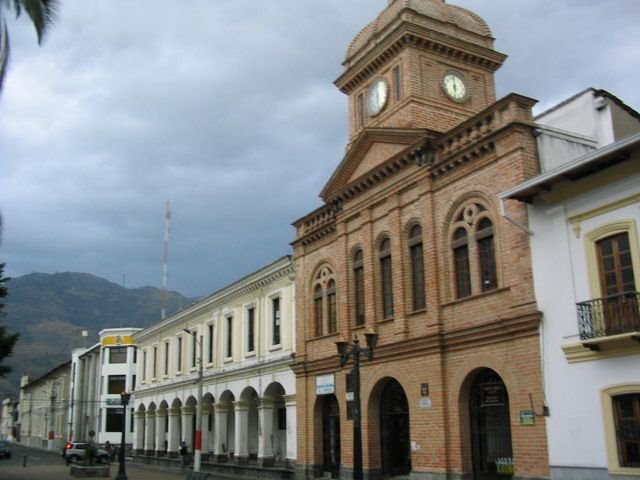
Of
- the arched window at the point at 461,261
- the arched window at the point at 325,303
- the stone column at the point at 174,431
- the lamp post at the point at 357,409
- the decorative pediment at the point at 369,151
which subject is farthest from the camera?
the stone column at the point at 174,431

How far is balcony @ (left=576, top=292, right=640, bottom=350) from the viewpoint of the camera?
48.8 ft

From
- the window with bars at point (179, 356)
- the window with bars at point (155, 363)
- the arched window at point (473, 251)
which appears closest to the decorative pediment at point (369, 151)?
the arched window at point (473, 251)

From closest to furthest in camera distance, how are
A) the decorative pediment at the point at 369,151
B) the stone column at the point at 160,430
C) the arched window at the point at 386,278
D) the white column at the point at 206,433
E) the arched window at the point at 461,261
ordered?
the arched window at the point at 461,261 < the decorative pediment at the point at 369,151 < the arched window at the point at 386,278 < the white column at the point at 206,433 < the stone column at the point at 160,430

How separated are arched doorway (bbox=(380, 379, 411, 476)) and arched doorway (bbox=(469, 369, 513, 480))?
10.2 feet

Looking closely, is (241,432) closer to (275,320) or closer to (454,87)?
(275,320)

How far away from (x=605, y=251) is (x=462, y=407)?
6217mm

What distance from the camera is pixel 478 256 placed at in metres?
19.9

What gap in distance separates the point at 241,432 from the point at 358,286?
1251 centimetres

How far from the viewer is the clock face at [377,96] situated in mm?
26422

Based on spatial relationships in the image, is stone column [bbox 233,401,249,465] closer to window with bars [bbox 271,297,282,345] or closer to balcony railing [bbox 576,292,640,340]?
window with bars [bbox 271,297,282,345]

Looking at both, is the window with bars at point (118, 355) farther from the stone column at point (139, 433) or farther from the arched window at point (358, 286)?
the arched window at point (358, 286)

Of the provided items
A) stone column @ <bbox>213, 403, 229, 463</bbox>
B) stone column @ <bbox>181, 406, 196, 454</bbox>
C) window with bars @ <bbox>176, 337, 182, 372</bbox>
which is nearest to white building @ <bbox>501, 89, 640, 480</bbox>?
stone column @ <bbox>213, 403, 229, 463</bbox>

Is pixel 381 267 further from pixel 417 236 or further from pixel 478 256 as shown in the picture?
pixel 478 256

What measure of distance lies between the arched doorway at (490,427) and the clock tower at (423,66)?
887 centimetres
